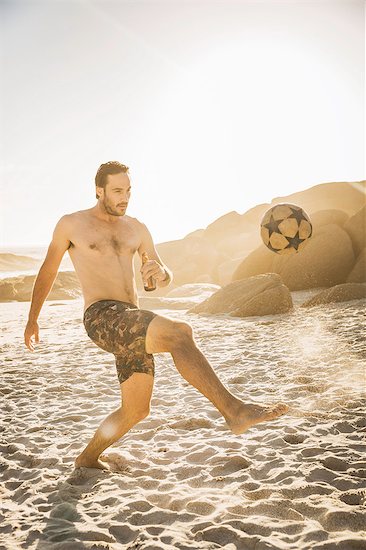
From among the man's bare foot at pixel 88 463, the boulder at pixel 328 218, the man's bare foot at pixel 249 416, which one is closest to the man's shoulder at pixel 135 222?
the man's bare foot at pixel 249 416

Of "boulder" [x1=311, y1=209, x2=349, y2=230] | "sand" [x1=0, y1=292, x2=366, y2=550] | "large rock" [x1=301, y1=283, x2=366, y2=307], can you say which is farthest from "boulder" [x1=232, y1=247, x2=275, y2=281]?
"sand" [x1=0, y1=292, x2=366, y2=550]

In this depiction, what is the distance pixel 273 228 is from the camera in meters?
7.67

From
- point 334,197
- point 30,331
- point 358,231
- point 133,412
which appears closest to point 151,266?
point 133,412

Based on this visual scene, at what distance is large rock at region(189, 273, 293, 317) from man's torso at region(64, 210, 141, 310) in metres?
8.15

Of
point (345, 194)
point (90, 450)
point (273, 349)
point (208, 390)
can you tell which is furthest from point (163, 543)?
point (345, 194)

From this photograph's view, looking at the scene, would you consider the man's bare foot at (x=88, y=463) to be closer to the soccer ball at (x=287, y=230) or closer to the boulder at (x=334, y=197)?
the soccer ball at (x=287, y=230)

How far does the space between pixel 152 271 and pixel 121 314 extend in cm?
37

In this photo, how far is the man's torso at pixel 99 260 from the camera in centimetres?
329

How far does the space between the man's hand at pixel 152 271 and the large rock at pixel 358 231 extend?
1356cm

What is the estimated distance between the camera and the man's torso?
3.29m

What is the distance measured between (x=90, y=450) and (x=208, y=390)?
1332mm

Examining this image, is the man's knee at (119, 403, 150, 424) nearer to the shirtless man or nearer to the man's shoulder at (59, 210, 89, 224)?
the shirtless man

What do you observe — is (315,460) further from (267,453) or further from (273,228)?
(273,228)

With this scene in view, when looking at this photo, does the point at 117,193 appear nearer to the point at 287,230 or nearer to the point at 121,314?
the point at 121,314
